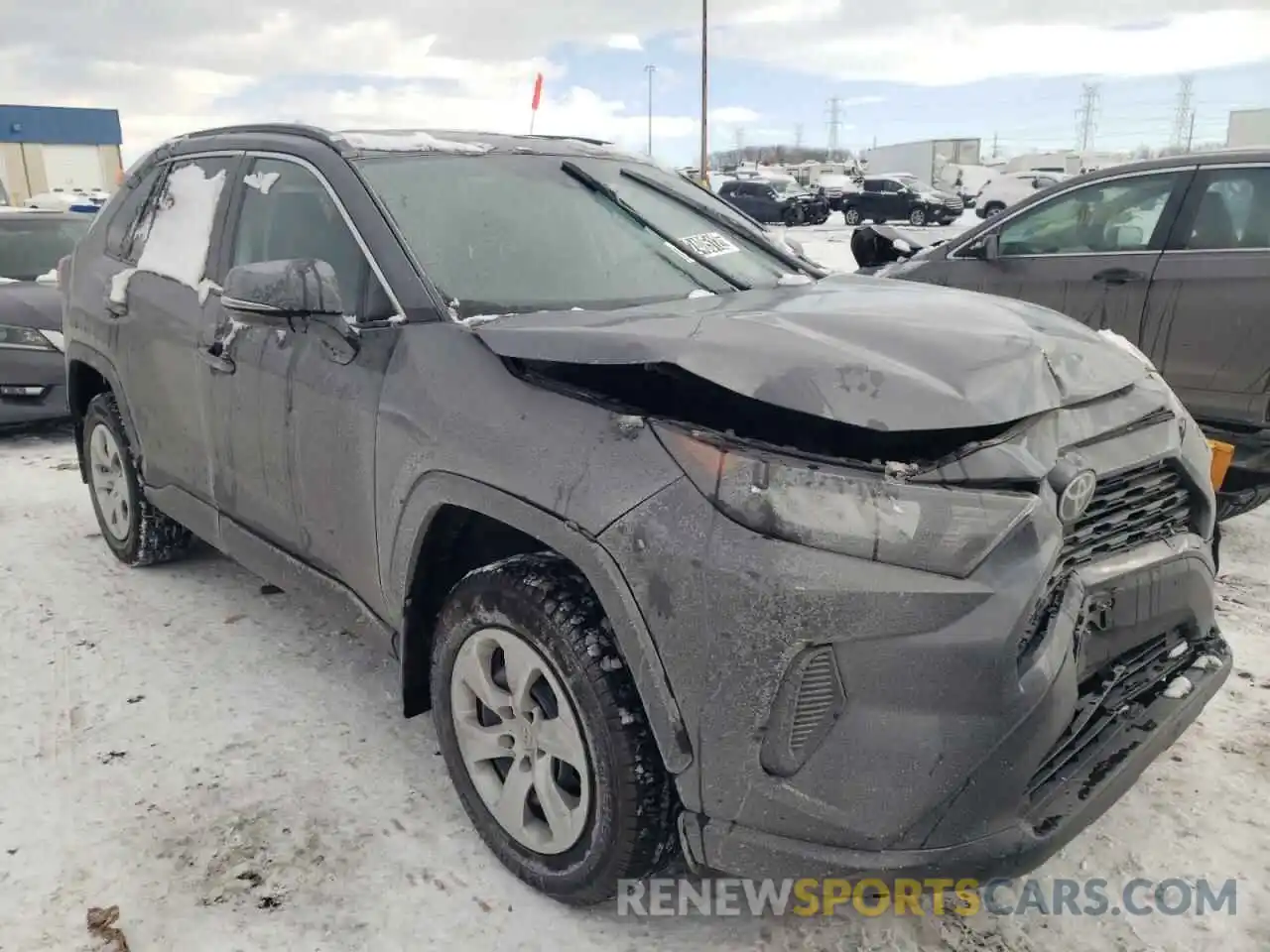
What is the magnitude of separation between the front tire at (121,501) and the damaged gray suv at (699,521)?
1322 mm

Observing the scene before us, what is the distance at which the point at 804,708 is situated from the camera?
5.99 feet

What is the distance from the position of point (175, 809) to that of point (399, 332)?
4.70 feet

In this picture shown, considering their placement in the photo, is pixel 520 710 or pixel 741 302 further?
pixel 741 302

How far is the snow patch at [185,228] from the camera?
356 centimetres

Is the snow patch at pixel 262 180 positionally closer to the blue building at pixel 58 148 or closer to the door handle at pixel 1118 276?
the door handle at pixel 1118 276

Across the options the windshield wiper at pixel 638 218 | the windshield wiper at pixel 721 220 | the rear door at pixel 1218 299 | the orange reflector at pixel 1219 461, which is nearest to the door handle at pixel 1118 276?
the rear door at pixel 1218 299

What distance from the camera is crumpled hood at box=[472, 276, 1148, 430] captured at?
195cm

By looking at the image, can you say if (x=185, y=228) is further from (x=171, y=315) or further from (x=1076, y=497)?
(x=1076, y=497)

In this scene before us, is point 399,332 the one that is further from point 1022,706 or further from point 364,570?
point 1022,706

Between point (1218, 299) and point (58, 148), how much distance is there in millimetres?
46417

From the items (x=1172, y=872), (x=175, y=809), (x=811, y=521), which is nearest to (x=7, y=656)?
(x=175, y=809)

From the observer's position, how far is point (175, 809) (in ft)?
8.84

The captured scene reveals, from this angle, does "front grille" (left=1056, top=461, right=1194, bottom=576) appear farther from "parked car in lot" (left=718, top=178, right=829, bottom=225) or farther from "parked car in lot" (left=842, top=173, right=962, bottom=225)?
"parked car in lot" (left=842, top=173, right=962, bottom=225)

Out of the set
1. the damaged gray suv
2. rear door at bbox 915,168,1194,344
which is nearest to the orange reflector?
the damaged gray suv
